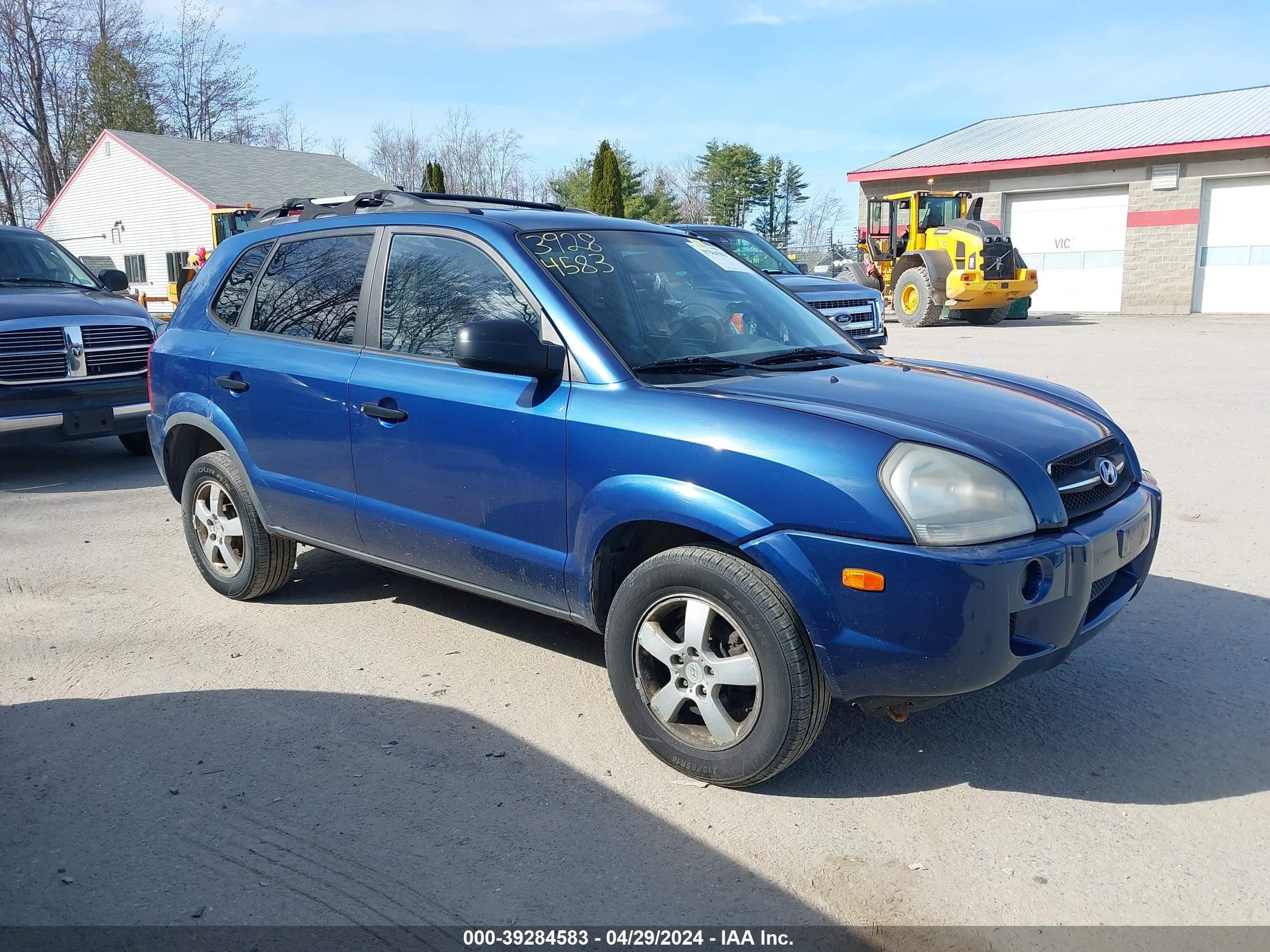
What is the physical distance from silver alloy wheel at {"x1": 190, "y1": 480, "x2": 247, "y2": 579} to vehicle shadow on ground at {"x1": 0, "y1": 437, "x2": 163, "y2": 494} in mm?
3181

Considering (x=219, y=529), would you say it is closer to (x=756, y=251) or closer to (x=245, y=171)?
(x=756, y=251)

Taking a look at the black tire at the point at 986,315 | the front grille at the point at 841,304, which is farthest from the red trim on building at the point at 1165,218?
the front grille at the point at 841,304

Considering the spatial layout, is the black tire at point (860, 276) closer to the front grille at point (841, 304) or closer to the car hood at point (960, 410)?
the front grille at point (841, 304)

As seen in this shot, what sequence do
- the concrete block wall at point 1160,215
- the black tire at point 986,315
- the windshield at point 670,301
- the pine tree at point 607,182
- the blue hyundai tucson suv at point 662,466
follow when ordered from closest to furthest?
1. the blue hyundai tucson suv at point 662,466
2. the windshield at point 670,301
3. the black tire at point 986,315
4. the concrete block wall at point 1160,215
5. the pine tree at point 607,182

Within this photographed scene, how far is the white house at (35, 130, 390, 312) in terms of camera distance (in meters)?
36.0

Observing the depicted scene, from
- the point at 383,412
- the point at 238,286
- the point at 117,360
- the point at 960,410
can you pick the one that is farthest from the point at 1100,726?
the point at 117,360

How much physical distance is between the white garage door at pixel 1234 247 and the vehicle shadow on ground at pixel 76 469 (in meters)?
26.0

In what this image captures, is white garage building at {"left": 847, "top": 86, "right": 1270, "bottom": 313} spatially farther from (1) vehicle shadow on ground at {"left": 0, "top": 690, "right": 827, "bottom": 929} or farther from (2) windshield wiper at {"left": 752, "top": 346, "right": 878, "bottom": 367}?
(1) vehicle shadow on ground at {"left": 0, "top": 690, "right": 827, "bottom": 929}

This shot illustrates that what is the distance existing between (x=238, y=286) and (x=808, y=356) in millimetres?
2802

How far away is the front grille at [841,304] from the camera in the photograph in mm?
12163

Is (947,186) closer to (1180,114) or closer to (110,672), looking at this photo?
(1180,114)

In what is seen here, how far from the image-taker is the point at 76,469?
877cm

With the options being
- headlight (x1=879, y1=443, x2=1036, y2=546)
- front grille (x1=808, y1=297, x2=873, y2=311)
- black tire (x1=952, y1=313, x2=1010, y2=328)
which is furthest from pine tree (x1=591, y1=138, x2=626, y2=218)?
headlight (x1=879, y1=443, x2=1036, y2=546)

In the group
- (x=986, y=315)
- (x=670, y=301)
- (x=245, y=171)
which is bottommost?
(x=986, y=315)
